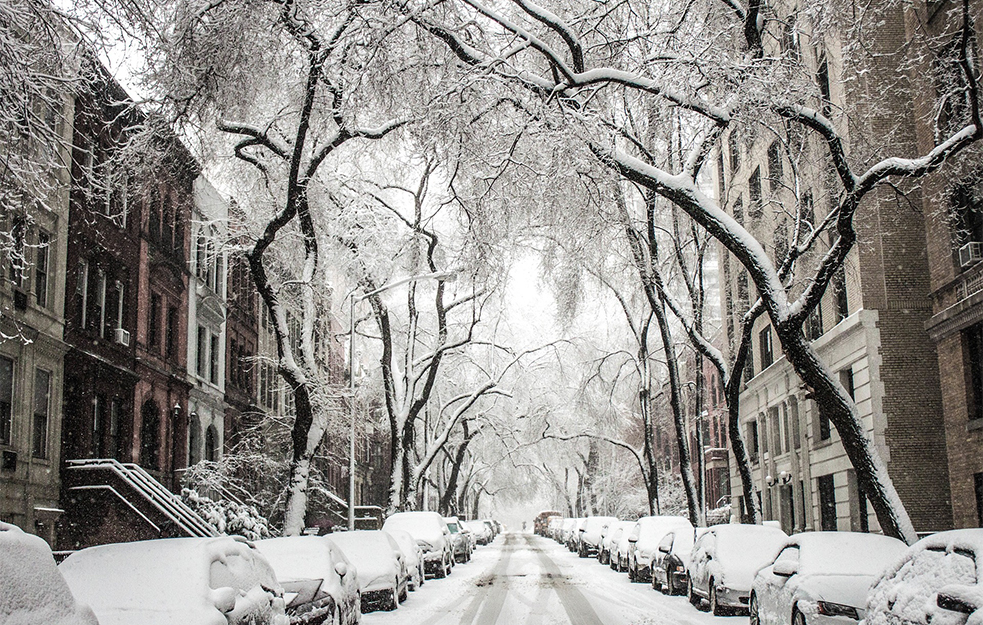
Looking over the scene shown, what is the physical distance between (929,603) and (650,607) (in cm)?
1090

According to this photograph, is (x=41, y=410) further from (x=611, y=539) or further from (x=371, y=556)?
(x=611, y=539)

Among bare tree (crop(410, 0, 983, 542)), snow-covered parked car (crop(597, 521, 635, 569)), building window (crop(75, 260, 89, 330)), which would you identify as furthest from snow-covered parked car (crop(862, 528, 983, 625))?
building window (crop(75, 260, 89, 330))

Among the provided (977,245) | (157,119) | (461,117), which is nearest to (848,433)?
(461,117)

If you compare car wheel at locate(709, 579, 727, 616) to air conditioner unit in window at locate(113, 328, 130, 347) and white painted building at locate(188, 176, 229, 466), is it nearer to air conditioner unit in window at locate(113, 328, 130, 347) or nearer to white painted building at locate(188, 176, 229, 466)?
air conditioner unit in window at locate(113, 328, 130, 347)

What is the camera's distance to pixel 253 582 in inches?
394

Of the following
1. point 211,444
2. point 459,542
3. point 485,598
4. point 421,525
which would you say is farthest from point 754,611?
point 211,444

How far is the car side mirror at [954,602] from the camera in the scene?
268 inches

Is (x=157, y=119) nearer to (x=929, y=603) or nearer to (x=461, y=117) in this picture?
(x=461, y=117)

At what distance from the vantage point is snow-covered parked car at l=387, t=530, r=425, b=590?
21.3 metres

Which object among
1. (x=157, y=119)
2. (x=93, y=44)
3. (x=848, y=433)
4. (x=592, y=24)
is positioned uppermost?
(x=592, y=24)

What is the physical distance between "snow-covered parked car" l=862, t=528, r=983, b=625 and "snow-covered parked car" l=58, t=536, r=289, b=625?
220 inches

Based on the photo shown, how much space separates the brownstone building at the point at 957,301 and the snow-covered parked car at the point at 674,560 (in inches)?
239

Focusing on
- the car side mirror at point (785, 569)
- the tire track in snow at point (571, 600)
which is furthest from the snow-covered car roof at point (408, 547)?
the car side mirror at point (785, 569)

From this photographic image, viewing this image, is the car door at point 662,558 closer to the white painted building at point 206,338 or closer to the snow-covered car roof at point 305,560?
the snow-covered car roof at point 305,560
